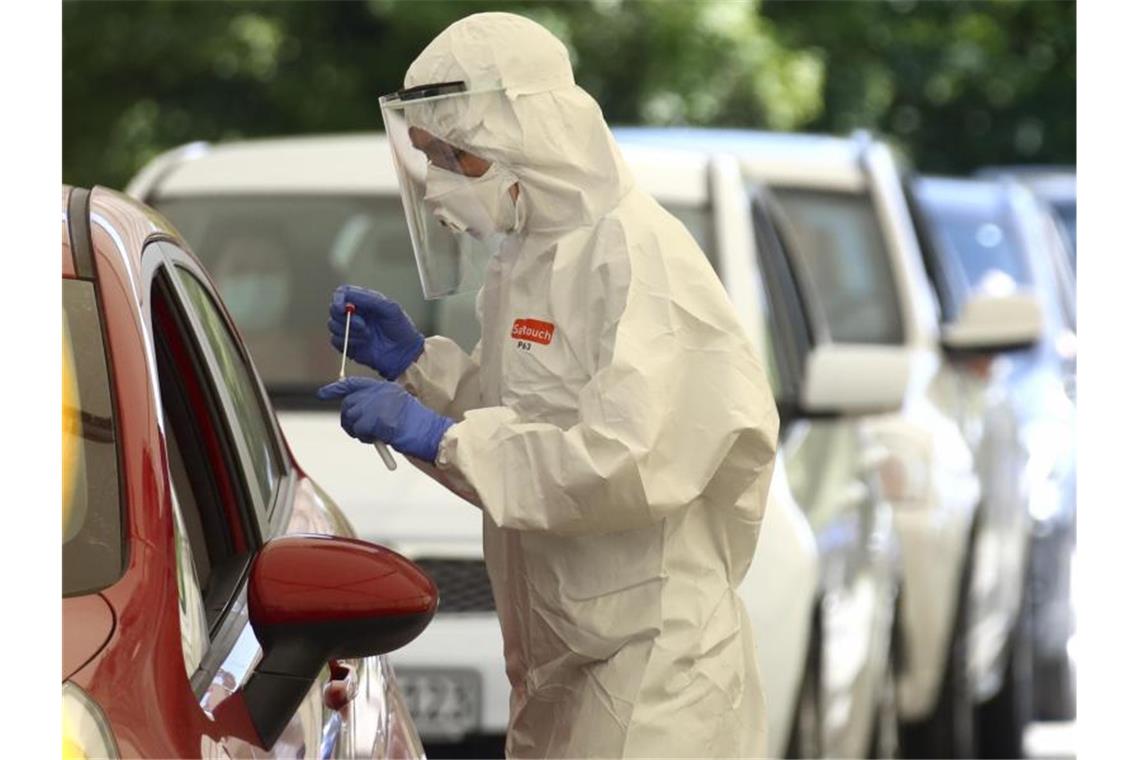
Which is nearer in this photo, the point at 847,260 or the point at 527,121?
the point at 527,121

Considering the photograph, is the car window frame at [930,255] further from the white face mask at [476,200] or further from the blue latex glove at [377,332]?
the white face mask at [476,200]

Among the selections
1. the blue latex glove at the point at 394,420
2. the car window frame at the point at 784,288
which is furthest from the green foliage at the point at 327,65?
the blue latex glove at the point at 394,420

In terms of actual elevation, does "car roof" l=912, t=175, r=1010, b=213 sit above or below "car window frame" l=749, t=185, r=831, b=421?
below

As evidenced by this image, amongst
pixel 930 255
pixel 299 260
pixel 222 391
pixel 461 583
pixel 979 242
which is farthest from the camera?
pixel 979 242

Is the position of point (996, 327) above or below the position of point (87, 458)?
below

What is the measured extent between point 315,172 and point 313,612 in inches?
173

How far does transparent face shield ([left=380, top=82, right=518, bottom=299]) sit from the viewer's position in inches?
158

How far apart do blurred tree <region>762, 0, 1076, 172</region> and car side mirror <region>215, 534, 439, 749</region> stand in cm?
1773

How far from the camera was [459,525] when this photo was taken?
5.97 metres

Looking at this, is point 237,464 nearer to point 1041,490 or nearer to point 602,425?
point 602,425

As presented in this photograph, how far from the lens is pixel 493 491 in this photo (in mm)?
3744

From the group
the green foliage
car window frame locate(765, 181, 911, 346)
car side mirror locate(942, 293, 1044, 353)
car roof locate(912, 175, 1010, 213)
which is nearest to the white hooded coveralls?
car window frame locate(765, 181, 911, 346)

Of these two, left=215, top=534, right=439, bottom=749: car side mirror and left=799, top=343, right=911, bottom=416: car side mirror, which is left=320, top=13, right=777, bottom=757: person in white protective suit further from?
left=799, top=343, right=911, bottom=416: car side mirror

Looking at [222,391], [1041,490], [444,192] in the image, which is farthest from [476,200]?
[1041,490]
